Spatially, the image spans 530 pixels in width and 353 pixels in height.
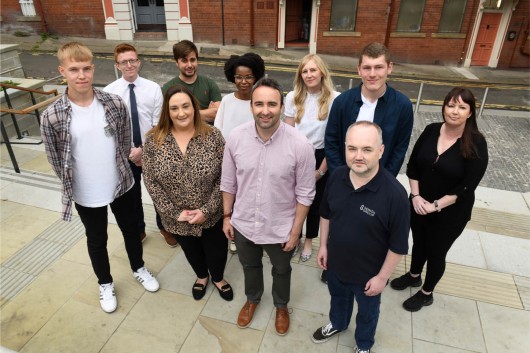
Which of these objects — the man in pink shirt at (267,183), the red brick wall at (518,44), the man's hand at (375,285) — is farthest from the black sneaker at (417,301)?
the red brick wall at (518,44)

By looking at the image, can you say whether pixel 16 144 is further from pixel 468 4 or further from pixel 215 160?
pixel 468 4

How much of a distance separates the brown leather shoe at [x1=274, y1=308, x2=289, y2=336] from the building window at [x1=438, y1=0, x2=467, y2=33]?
54.5 feet

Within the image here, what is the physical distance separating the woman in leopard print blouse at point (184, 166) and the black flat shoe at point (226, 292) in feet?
2.24

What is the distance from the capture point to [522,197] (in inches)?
218

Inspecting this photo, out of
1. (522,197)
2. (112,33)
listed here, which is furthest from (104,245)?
(112,33)

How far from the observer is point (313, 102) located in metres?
3.38

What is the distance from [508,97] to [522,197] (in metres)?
8.06

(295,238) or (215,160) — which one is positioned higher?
(215,160)

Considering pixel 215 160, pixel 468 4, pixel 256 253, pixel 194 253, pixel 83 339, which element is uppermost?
pixel 468 4

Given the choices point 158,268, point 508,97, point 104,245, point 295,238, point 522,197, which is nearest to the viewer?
point 295,238

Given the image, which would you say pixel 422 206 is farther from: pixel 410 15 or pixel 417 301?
pixel 410 15

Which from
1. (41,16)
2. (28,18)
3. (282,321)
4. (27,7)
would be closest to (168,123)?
(282,321)

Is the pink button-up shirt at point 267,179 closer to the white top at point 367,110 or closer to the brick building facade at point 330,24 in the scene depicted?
the white top at point 367,110

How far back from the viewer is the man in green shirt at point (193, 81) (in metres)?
3.55
